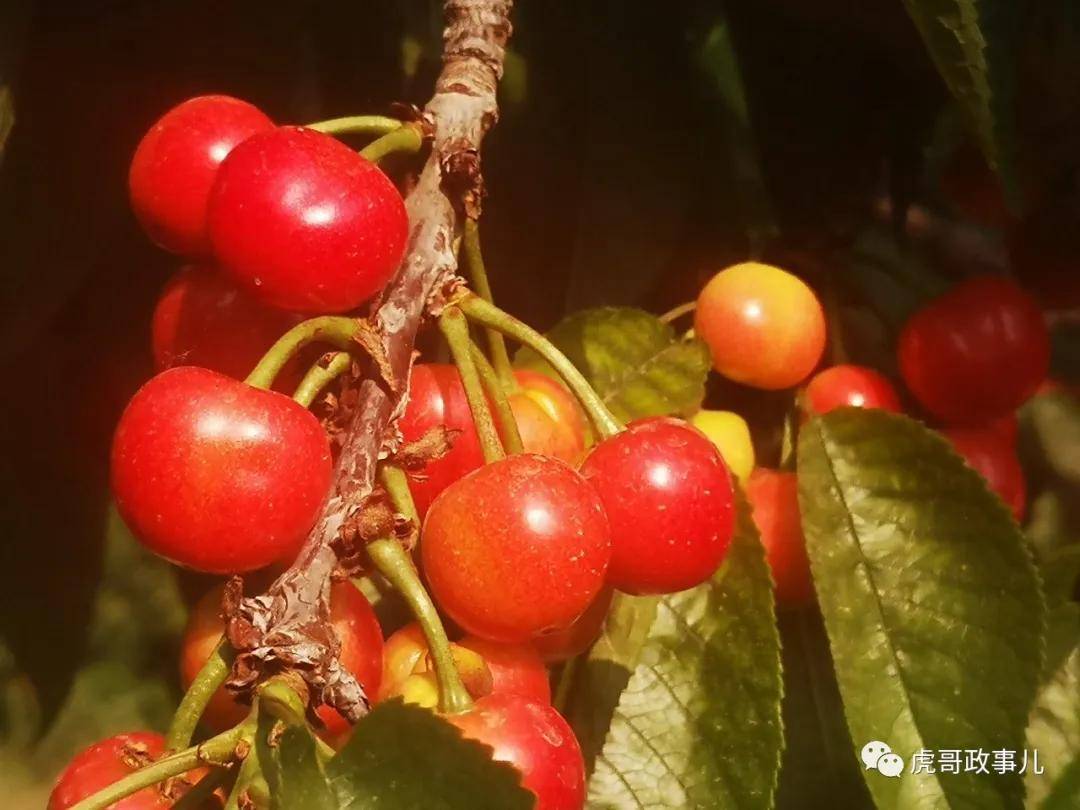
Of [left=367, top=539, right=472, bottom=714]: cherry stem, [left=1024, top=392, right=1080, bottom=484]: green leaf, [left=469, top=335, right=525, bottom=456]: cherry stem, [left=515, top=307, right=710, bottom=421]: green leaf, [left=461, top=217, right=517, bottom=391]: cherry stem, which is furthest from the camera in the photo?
[left=1024, top=392, right=1080, bottom=484]: green leaf

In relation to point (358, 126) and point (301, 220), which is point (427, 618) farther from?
point (358, 126)

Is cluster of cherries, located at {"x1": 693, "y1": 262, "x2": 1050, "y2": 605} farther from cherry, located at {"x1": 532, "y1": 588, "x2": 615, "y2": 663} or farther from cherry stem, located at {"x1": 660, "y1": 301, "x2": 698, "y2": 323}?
cherry, located at {"x1": 532, "y1": 588, "x2": 615, "y2": 663}

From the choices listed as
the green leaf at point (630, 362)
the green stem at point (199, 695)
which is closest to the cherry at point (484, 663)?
the green stem at point (199, 695)

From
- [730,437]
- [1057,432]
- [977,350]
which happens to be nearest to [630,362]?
[730,437]

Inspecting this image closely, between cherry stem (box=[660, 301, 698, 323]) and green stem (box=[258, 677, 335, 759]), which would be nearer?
green stem (box=[258, 677, 335, 759])

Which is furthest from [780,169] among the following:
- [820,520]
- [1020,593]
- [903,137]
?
[1020,593]

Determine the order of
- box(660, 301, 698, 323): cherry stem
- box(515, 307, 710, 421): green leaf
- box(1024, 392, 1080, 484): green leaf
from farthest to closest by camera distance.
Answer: box(1024, 392, 1080, 484): green leaf
box(660, 301, 698, 323): cherry stem
box(515, 307, 710, 421): green leaf

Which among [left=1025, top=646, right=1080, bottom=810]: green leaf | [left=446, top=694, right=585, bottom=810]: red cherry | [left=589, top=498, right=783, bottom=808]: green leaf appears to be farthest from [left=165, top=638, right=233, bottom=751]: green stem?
[left=1025, top=646, right=1080, bottom=810]: green leaf
